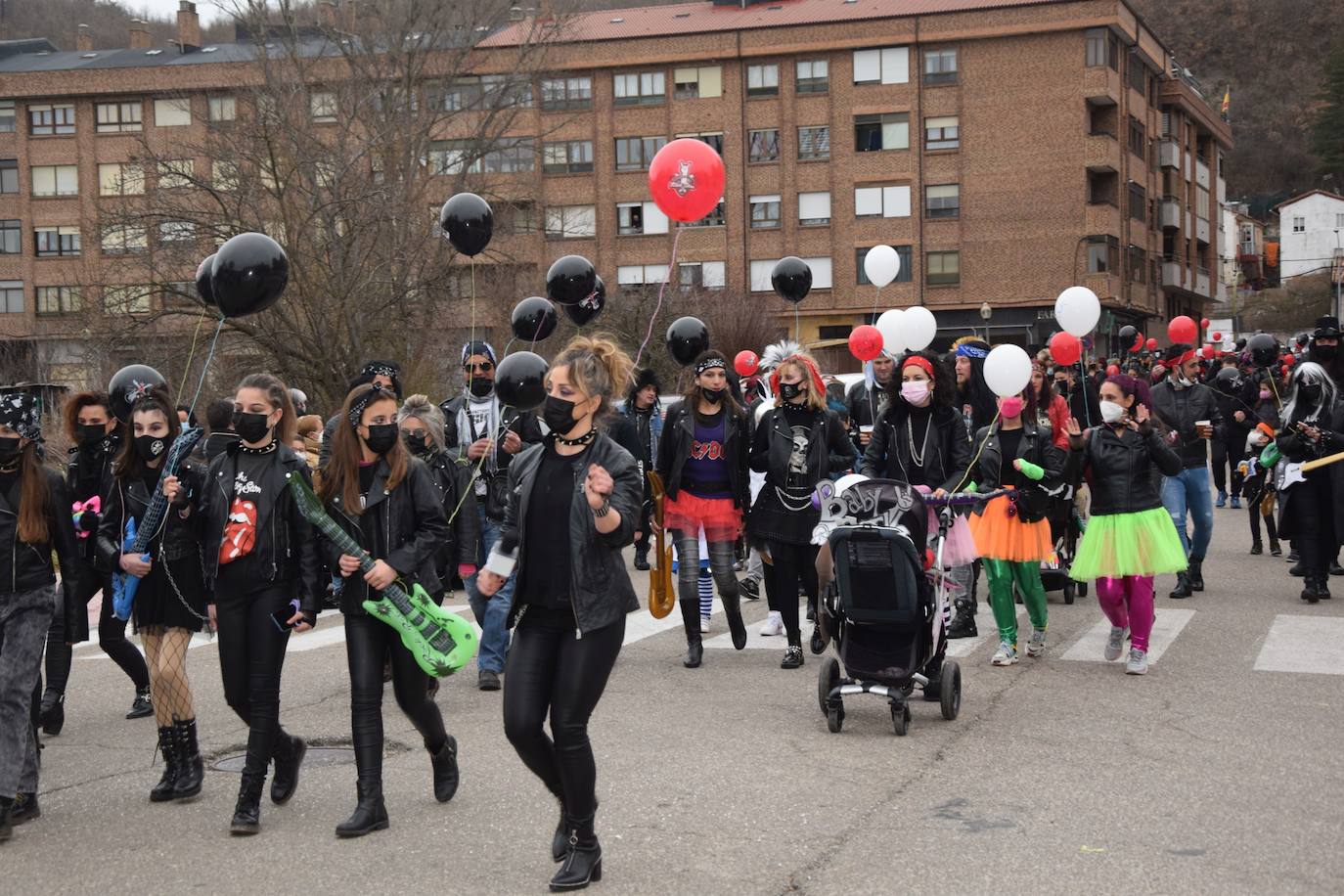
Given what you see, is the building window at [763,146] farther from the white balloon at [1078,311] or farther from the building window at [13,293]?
the white balloon at [1078,311]

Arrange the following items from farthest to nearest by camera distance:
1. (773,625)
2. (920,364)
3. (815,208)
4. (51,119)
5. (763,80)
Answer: (51,119), (763,80), (815,208), (773,625), (920,364)

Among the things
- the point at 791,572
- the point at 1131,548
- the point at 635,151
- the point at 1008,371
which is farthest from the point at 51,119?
the point at 1131,548

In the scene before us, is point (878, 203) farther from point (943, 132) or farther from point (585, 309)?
point (585, 309)

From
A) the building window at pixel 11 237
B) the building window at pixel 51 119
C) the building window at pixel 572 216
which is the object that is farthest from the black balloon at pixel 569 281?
the building window at pixel 11 237

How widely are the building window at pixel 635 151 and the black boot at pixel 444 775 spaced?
58.0 m

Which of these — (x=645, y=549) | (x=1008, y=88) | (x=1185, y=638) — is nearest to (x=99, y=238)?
(x=645, y=549)

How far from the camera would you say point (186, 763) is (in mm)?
6672

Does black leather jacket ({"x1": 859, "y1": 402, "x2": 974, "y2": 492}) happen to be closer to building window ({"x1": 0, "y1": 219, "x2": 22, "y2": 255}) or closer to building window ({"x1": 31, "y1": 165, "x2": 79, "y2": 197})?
building window ({"x1": 31, "y1": 165, "x2": 79, "y2": 197})

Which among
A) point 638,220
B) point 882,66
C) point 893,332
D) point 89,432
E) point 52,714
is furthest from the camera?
point 638,220

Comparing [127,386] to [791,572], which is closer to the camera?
[127,386]

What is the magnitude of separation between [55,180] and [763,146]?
34.5 m

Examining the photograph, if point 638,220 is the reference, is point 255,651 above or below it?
below

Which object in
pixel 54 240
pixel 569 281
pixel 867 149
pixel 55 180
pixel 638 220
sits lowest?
pixel 569 281

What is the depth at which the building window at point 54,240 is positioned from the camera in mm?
70375
